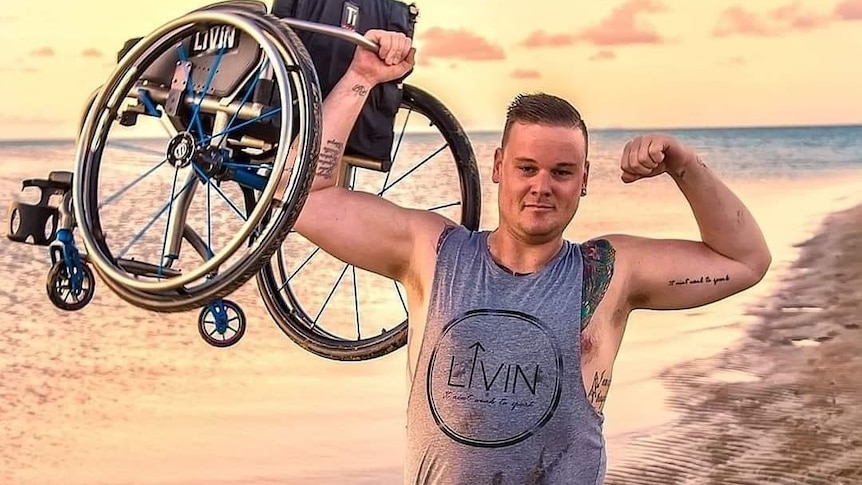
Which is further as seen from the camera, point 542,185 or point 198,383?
point 198,383

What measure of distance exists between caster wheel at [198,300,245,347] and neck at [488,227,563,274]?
913 millimetres

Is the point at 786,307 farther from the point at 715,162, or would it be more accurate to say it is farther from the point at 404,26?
the point at 404,26

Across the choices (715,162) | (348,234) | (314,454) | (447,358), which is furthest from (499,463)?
(715,162)

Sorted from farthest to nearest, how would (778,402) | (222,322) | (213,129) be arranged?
(778,402), (222,322), (213,129)

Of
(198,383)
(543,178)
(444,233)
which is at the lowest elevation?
(198,383)

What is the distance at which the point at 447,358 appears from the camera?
157cm

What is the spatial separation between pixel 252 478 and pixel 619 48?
128 inches

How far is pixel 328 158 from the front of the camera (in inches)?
64.6

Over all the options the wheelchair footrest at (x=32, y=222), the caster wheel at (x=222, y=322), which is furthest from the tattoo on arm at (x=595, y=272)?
the wheelchair footrest at (x=32, y=222)

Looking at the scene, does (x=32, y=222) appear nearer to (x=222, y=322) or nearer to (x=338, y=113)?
(x=222, y=322)

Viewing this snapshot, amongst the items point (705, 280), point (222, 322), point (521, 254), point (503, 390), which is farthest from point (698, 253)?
point (222, 322)

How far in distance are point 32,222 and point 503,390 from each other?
1125 millimetres

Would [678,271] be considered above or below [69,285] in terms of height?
above

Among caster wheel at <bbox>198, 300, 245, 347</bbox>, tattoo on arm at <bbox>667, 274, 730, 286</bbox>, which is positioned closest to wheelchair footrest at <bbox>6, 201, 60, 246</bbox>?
caster wheel at <bbox>198, 300, 245, 347</bbox>
